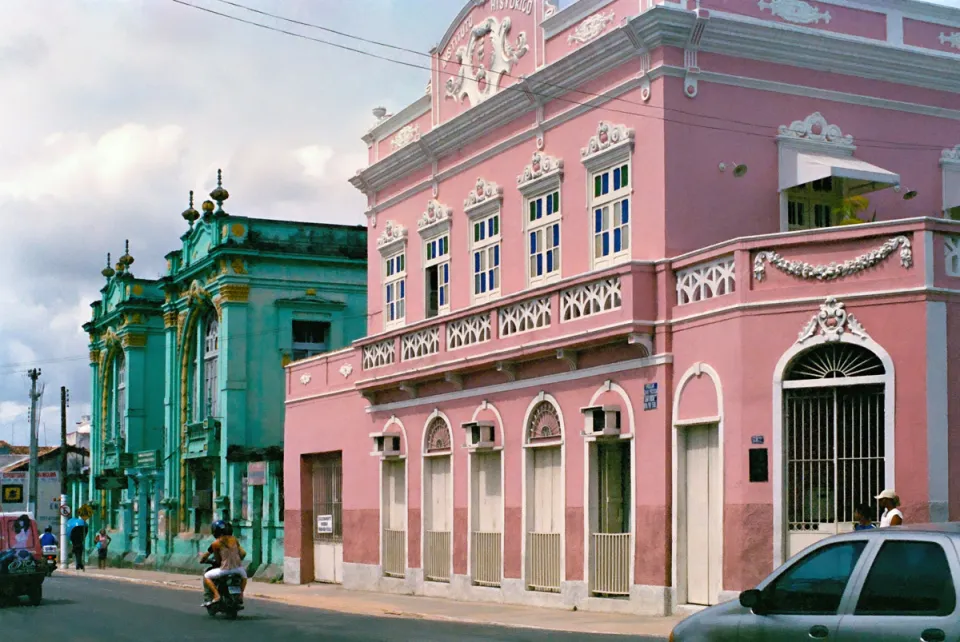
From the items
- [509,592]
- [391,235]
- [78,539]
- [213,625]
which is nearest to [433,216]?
[391,235]

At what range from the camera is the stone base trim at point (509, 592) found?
71.4 ft

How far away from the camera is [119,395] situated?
5441cm

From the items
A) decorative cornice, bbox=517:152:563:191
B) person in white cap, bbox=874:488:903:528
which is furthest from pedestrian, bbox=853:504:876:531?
decorative cornice, bbox=517:152:563:191

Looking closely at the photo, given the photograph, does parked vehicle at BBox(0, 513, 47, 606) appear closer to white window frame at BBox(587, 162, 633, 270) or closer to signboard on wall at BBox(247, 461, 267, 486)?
signboard on wall at BBox(247, 461, 267, 486)

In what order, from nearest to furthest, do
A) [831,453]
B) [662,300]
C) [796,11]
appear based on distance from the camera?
→ 1. [831,453]
2. [662,300]
3. [796,11]

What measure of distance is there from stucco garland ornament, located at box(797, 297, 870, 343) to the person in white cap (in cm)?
223

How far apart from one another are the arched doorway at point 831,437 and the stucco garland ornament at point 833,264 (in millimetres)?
911

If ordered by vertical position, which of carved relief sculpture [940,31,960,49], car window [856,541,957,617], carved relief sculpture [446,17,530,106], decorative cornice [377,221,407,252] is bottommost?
car window [856,541,957,617]

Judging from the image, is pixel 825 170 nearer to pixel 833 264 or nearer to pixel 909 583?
pixel 833 264

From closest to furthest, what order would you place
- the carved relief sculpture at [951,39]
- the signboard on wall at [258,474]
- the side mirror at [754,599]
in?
1. the side mirror at [754,599]
2. the carved relief sculpture at [951,39]
3. the signboard on wall at [258,474]

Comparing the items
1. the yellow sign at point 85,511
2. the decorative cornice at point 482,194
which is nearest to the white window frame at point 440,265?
the decorative cornice at point 482,194

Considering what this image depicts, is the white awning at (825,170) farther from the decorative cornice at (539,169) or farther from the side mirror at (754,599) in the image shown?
the side mirror at (754,599)

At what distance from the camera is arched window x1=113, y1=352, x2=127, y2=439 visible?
5334 cm

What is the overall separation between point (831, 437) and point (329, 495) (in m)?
17.1
